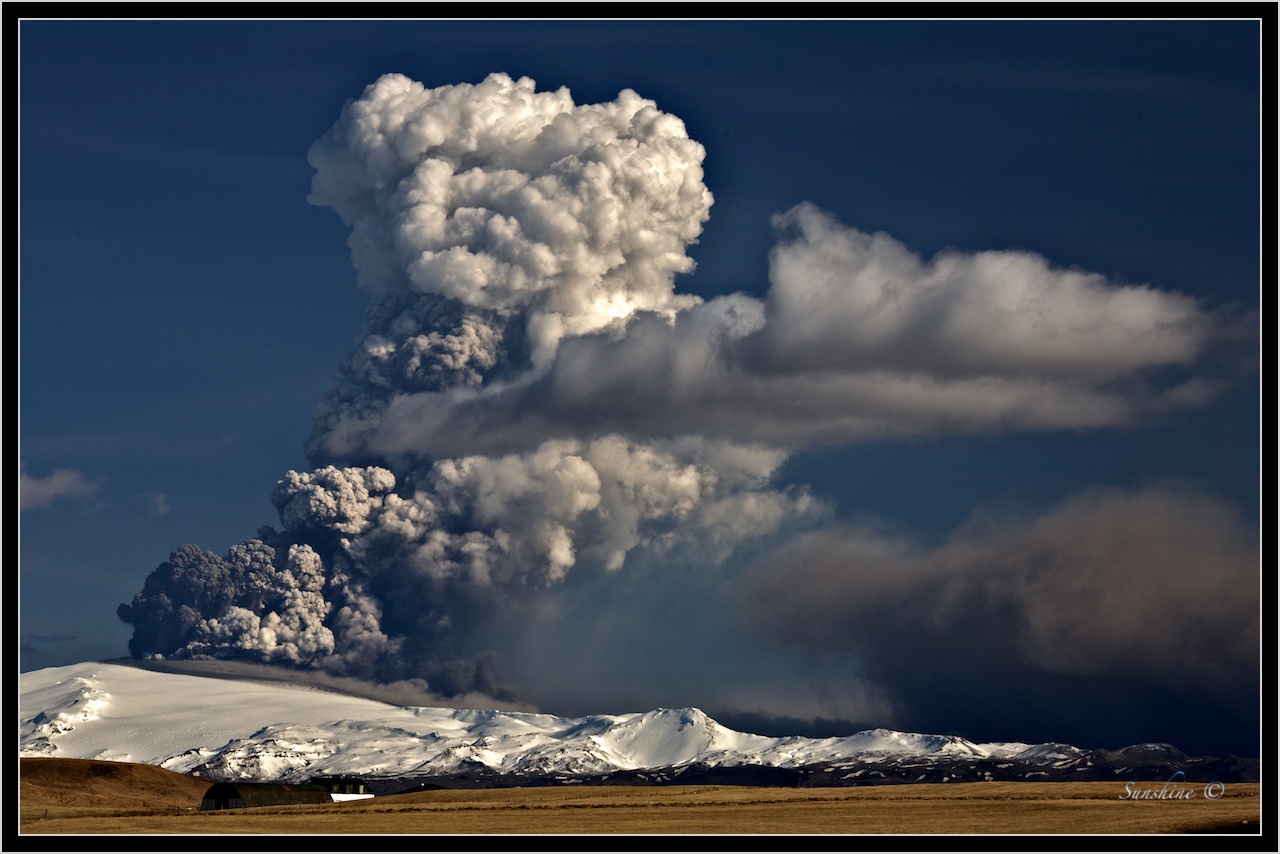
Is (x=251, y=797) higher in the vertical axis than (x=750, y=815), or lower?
higher

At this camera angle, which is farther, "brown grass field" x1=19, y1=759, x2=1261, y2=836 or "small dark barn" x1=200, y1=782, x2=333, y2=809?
"small dark barn" x1=200, y1=782, x2=333, y2=809

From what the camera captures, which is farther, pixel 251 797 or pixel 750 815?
pixel 251 797

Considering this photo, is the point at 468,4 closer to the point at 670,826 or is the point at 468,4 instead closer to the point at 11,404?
the point at 11,404

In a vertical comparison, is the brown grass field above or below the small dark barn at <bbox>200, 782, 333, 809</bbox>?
below

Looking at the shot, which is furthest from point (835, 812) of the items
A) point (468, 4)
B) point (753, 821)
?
point (468, 4)
